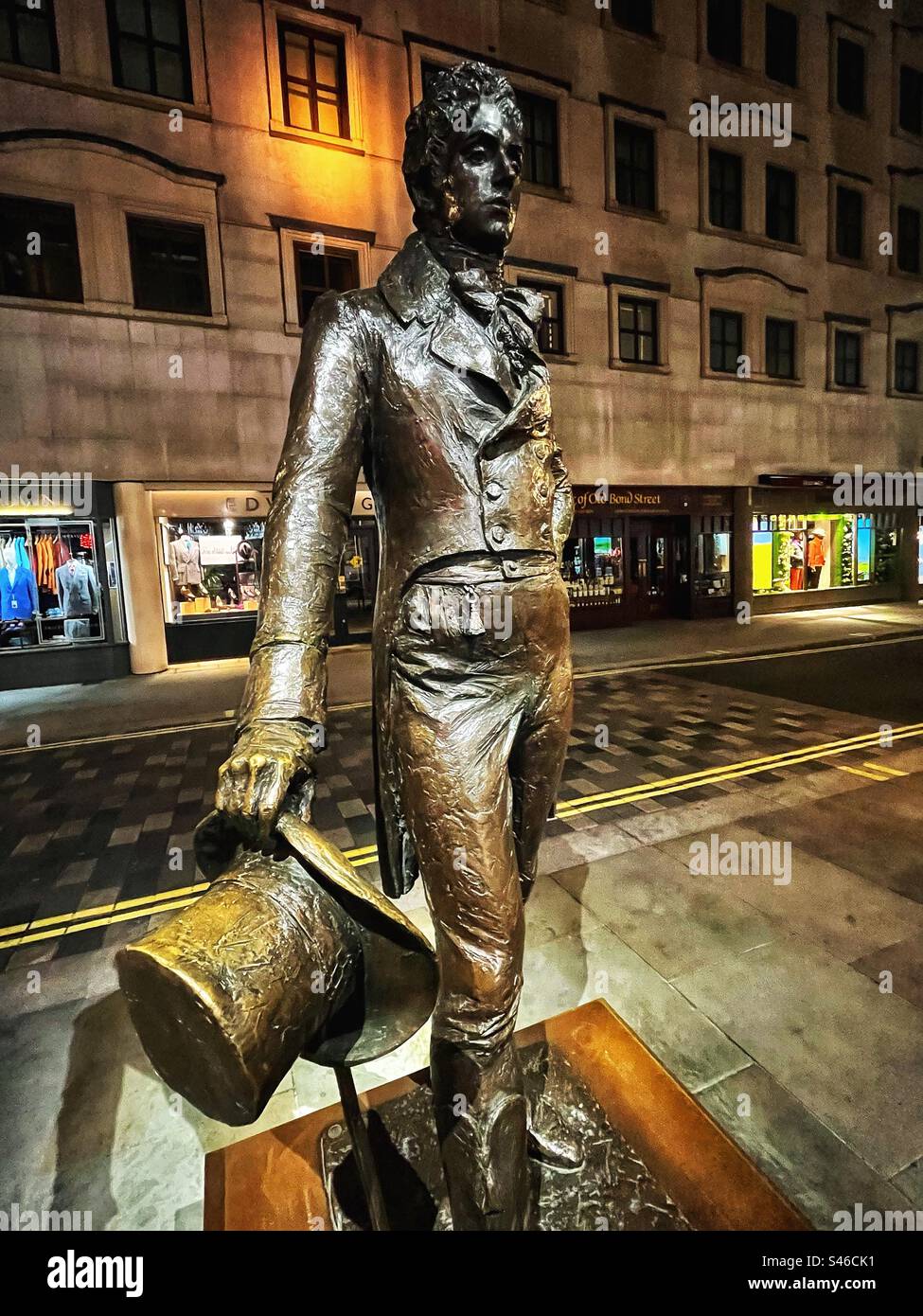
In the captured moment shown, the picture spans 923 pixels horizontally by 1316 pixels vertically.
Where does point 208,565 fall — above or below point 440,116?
below

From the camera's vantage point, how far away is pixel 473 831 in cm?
161

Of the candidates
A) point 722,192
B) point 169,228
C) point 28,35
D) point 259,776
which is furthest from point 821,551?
point 259,776

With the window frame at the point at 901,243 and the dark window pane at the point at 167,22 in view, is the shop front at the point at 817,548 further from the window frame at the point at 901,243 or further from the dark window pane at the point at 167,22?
the dark window pane at the point at 167,22

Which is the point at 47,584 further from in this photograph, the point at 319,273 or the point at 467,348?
the point at 467,348

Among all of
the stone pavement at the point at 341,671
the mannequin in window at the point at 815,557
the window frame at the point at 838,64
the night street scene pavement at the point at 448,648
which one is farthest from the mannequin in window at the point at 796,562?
the window frame at the point at 838,64

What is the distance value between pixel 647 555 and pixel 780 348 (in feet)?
21.3

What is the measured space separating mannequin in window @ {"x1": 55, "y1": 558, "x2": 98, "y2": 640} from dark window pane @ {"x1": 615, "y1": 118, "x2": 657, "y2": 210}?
13.6 metres

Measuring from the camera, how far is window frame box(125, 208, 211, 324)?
11297mm

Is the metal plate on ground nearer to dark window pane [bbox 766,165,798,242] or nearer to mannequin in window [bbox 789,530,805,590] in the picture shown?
mannequin in window [bbox 789,530,805,590]

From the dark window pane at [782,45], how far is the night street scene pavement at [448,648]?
165mm

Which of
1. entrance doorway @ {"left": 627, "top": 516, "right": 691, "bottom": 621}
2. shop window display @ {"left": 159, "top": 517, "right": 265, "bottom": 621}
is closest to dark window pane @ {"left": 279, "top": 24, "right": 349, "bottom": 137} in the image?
shop window display @ {"left": 159, "top": 517, "right": 265, "bottom": 621}

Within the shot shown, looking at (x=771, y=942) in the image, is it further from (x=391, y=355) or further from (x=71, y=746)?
(x=71, y=746)

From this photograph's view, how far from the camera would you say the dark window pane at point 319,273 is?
12.6 m
